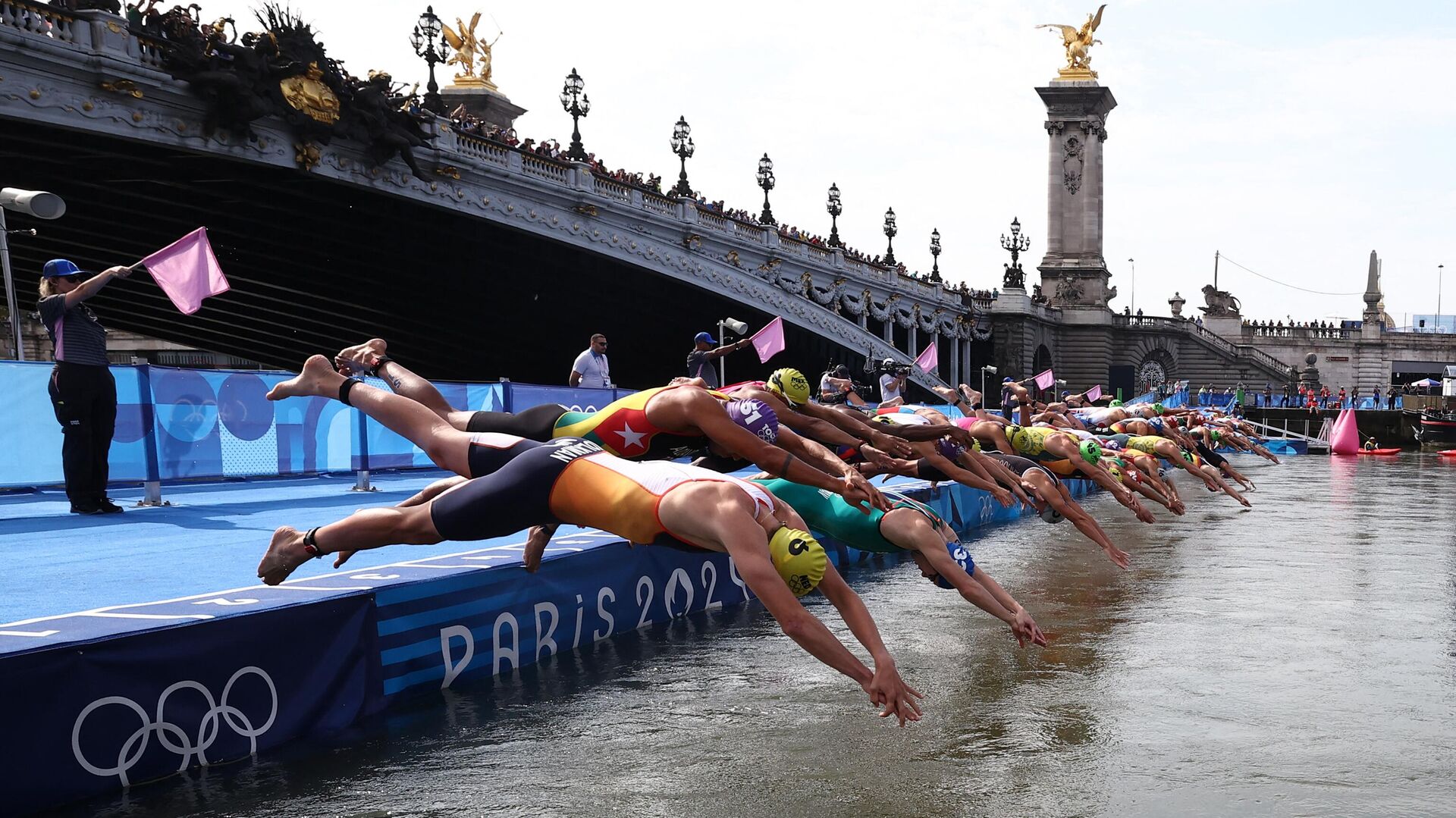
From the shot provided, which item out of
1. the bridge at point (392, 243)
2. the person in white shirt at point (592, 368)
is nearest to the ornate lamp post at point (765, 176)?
the bridge at point (392, 243)

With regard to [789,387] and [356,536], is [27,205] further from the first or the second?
[789,387]

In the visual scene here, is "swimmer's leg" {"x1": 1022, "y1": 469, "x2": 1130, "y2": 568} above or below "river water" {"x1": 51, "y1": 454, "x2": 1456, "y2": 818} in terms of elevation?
above

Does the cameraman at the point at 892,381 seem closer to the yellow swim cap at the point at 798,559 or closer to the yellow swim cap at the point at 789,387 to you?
the yellow swim cap at the point at 789,387

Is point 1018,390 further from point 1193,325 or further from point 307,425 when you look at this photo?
point 1193,325

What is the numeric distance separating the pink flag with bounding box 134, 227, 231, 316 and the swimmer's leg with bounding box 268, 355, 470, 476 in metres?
6.57

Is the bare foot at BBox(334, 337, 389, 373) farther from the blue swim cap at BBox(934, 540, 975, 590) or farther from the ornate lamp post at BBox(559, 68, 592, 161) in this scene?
the ornate lamp post at BBox(559, 68, 592, 161)

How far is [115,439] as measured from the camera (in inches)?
521

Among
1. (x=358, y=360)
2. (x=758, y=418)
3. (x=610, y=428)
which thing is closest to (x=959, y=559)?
(x=758, y=418)

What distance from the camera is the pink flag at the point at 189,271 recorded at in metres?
13.6

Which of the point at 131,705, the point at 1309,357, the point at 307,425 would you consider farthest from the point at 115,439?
the point at 1309,357

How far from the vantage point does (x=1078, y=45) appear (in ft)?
286

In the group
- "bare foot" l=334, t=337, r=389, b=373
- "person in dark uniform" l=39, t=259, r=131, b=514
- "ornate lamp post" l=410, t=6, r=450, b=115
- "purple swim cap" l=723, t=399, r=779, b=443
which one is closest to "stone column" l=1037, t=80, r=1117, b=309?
"ornate lamp post" l=410, t=6, r=450, b=115

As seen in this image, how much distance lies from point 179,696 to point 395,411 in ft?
6.68

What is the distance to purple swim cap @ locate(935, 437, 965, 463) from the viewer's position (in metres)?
13.1
